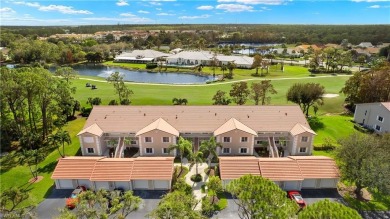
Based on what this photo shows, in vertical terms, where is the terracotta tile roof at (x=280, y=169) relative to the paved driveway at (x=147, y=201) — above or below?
above

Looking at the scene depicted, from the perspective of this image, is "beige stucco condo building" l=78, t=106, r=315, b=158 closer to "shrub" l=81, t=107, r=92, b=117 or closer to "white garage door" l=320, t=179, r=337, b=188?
"white garage door" l=320, t=179, r=337, b=188

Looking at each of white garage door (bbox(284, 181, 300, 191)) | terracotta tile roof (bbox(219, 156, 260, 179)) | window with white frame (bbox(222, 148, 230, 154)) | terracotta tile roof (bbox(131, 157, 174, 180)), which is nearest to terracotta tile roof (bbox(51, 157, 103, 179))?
terracotta tile roof (bbox(131, 157, 174, 180))

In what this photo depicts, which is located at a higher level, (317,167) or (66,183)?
(317,167)

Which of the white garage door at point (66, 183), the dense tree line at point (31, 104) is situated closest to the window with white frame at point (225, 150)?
the white garage door at point (66, 183)

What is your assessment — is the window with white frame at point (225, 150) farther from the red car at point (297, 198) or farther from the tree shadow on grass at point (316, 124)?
the tree shadow on grass at point (316, 124)

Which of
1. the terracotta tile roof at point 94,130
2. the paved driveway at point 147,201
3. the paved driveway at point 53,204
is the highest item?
the terracotta tile roof at point 94,130

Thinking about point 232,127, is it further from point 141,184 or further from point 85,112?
point 85,112

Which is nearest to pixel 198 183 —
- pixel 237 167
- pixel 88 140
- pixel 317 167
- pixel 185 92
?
pixel 237 167
